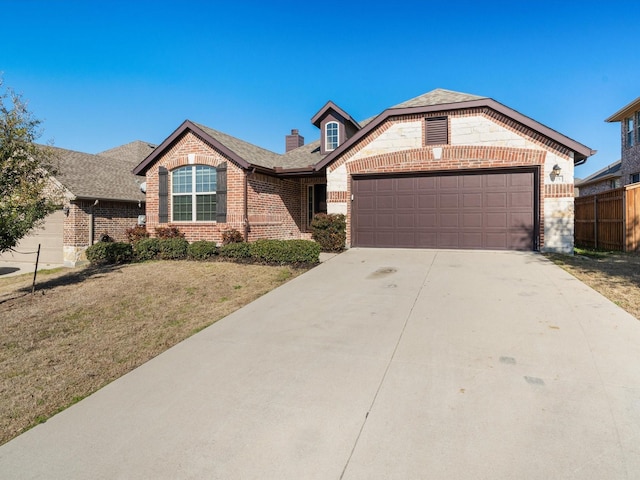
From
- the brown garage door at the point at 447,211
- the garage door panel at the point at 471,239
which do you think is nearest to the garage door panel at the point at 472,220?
the brown garage door at the point at 447,211

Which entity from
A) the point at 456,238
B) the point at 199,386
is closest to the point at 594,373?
the point at 199,386

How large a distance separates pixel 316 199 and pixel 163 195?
20.8 ft

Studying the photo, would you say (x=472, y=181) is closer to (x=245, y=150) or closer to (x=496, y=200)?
(x=496, y=200)

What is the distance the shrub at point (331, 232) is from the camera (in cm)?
1248

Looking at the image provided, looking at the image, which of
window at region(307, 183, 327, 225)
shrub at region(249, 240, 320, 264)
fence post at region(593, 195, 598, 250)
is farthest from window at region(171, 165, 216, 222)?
fence post at region(593, 195, 598, 250)

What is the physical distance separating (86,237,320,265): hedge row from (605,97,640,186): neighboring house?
18848 mm

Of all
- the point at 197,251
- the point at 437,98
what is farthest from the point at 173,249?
the point at 437,98

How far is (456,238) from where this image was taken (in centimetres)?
1216

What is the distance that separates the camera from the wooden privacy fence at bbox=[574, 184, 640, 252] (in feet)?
41.2

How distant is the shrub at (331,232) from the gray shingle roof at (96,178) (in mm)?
9110

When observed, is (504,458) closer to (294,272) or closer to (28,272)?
(294,272)

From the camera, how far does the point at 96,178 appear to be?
16453mm

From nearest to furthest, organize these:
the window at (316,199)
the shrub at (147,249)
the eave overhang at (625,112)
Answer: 1. the shrub at (147,249)
2. the window at (316,199)
3. the eave overhang at (625,112)

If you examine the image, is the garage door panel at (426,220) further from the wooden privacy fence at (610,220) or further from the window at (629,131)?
the window at (629,131)
